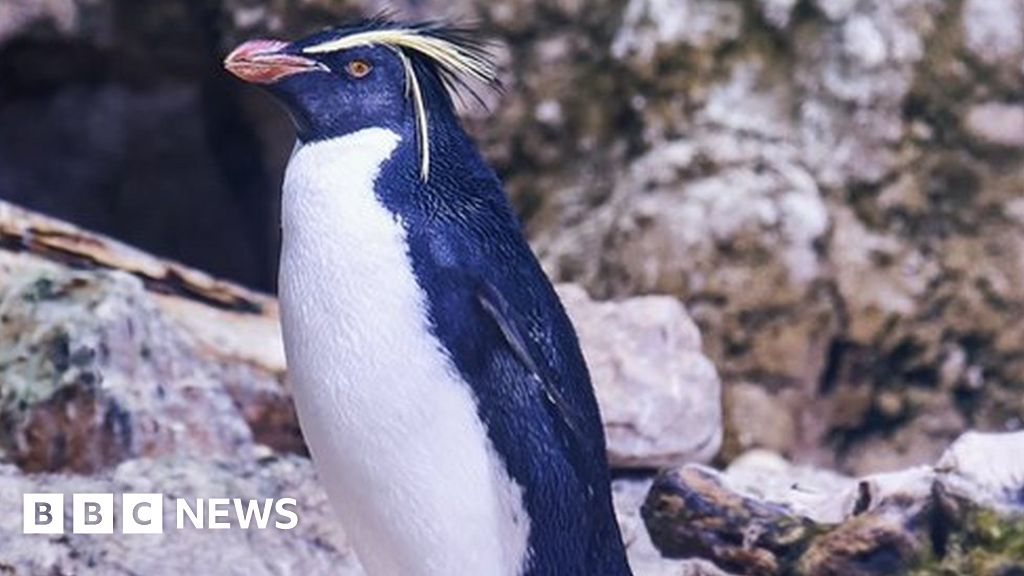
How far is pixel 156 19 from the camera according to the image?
329 centimetres

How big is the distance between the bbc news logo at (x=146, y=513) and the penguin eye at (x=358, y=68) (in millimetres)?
580

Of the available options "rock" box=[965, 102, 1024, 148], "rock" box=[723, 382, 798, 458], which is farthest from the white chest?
"rock" box=[965, 102, 1024, 148]

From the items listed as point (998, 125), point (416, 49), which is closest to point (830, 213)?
point (998, 125)

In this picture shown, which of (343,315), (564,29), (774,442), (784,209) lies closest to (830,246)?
(784,209)

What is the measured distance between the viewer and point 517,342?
182 centimetres

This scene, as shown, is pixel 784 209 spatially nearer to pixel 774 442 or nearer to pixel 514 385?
pixel 774 442

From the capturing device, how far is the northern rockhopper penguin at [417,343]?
180 centimetres

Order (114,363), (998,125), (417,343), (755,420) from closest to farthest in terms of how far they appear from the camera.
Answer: (417,343) → (114,363) → (755,420) → (998,125)

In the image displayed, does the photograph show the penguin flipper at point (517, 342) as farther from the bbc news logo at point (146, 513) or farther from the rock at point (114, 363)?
the rock at point (114, 363)

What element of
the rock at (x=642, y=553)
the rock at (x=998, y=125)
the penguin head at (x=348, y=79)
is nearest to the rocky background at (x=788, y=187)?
the rock at (x=998, y=125)

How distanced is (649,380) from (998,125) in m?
0.80

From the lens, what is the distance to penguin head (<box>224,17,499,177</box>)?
1871 millimetres

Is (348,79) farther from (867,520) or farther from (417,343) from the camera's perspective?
(867,520)

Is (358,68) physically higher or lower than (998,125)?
higher
